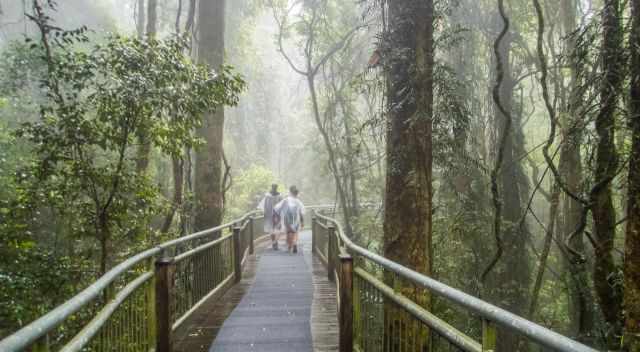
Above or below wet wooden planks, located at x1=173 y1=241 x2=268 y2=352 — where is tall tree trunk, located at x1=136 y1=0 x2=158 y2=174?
above

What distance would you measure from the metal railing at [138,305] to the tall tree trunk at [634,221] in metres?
3.68

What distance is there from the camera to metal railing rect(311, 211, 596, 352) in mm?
1957

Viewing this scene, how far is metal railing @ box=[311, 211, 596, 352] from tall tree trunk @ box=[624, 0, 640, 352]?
40.7 inches

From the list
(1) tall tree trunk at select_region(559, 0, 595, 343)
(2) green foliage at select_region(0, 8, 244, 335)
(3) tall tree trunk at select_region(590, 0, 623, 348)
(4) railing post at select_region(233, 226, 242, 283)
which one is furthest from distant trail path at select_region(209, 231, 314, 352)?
(1) tall tree trunk at select_region(559, 0, 595, 343)

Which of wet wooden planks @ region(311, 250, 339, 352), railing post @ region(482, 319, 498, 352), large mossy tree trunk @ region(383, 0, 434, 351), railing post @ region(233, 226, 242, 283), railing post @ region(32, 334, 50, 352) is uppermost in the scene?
large mossy tree trunk @ region(383, 0, 434, 351)

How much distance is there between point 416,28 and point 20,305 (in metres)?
5.82

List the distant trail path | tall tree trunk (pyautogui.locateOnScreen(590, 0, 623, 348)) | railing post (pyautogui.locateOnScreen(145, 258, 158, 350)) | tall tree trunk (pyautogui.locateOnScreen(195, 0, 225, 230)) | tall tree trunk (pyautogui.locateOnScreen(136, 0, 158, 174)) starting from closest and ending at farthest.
Answer: railing post (pyautogui.locateOnScreen(145, 258, 158, 350)) < tall tree trunk (pyautogui.locateOnScreen(590, 0, 623, 348)) < the distant trail path < tall tree trunk (pyautogui.locateOnScreen(136, 0, 158, 174)) < tall tree trunk (pyautogui.locateOnScreen(195, 0, 225, 230))

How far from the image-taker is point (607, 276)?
661cm

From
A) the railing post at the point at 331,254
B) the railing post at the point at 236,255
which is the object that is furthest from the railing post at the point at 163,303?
the railing post at the point at 236,255

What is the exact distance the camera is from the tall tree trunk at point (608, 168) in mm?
4734

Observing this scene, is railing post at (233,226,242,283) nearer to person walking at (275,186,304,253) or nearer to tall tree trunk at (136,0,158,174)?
tall tree trunk at (136,0,158,174)

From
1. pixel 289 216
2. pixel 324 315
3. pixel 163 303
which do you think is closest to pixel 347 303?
pixel 163 303

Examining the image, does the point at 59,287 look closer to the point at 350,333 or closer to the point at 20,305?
the point at 20,305

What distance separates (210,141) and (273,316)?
14.9ft
